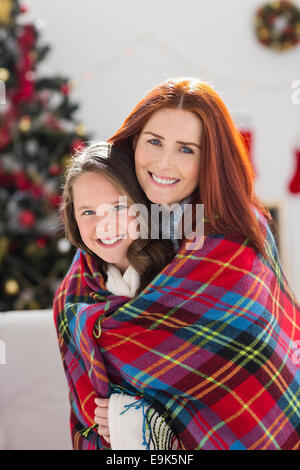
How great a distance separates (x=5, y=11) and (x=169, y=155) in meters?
1.89

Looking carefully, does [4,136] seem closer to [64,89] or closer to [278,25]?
[64,89]

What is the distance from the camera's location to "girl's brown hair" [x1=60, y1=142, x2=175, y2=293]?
138cm

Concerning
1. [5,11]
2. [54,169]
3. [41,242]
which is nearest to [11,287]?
[41,242]

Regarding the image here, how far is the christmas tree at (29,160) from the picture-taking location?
2.84 meters

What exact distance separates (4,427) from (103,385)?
73 centimetres

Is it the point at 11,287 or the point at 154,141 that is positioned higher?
the point at 154,141

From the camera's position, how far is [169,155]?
137 cm

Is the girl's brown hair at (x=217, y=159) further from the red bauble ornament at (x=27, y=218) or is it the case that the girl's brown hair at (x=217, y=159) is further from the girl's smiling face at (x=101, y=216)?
the red bauble ornament at (x=27, y=218)

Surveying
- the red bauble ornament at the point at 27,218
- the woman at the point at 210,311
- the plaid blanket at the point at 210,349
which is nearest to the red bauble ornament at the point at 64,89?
the red bauble ornament at the point at 27,218

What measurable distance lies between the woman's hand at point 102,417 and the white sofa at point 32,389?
0.55 metres

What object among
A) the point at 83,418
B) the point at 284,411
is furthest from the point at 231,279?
the point at 83,418

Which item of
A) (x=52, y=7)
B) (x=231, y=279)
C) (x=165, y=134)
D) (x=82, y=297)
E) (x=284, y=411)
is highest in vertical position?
(x=52, y=7)
